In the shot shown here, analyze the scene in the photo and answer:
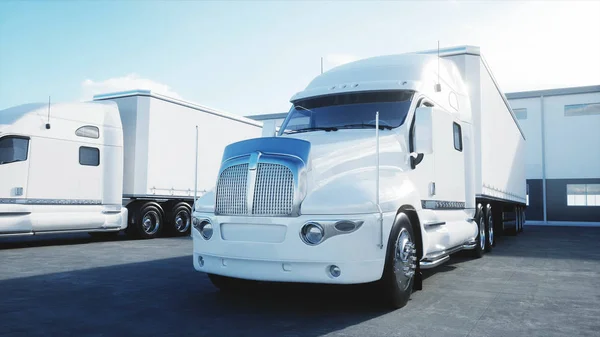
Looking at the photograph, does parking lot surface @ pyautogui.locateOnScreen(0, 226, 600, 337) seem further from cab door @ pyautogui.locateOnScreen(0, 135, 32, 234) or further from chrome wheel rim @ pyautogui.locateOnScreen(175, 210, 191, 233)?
chrome wheel rim @ pyautogui.locateOnScreen(175, 210, 191, 233)

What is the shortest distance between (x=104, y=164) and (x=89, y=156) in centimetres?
47

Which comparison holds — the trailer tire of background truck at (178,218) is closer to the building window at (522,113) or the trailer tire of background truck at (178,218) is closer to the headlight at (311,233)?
the headlight at (311,233)

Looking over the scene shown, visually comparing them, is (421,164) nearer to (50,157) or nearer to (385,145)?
(385,145)

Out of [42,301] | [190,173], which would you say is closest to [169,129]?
[190,173]

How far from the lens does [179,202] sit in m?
16.2

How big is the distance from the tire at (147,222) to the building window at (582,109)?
24.2 metres

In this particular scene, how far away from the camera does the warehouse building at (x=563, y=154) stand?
2820cm

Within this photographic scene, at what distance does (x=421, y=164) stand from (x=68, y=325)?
439cm

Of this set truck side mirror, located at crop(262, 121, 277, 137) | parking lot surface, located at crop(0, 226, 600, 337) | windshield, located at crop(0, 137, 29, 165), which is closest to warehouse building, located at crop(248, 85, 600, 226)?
parking lot surface, located at crop(0, 226, 600, 337)

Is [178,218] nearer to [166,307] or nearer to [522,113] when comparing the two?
[166,307]

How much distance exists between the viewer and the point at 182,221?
16.5 m

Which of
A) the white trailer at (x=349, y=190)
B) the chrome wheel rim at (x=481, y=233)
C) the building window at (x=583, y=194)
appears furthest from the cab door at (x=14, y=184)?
the building window at (x=583, y=194)

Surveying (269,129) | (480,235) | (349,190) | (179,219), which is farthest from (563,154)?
(349,190)

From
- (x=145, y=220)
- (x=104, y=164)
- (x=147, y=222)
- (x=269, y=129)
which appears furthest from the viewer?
(x=147, y=222)
